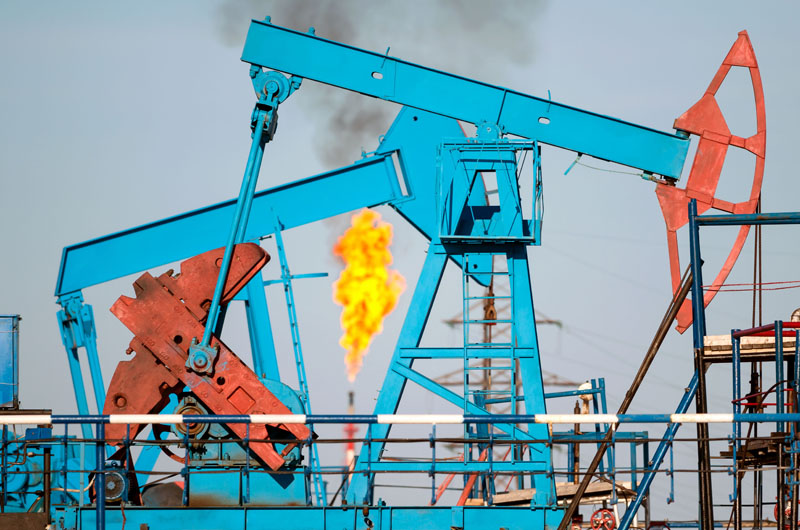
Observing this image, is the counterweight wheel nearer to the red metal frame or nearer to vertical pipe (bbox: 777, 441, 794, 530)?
the red metal frame

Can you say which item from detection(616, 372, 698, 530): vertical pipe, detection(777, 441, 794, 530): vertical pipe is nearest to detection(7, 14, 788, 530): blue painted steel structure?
detection(616, 372, 698, 530): vertical pipe

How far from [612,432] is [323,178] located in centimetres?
675

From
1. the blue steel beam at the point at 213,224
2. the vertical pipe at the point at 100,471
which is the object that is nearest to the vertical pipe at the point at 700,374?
the vertical pipe at the point at 100,471

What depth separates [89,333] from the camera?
16.6m

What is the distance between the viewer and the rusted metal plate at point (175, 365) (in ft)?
45.9

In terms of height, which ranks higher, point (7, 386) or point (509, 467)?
point (7, 386)

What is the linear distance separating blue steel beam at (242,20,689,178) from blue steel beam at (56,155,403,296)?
123cm

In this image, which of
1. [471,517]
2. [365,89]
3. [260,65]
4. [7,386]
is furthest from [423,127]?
[7,386]

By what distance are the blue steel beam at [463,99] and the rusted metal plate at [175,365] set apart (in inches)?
118

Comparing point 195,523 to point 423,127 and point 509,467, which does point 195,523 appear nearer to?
point 509,467

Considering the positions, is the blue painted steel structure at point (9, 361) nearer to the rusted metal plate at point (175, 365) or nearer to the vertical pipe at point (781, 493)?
the rusted metal plate at point (175, 365)

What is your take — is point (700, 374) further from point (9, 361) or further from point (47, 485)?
point (9, 361)

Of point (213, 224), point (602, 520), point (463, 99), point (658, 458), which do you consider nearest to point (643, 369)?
point (658, 458)

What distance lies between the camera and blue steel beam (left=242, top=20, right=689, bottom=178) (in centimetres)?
1492
